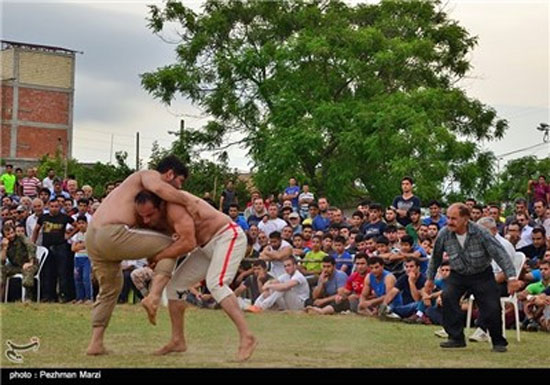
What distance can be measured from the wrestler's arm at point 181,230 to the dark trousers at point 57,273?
348 inches

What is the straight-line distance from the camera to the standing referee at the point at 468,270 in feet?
36.2

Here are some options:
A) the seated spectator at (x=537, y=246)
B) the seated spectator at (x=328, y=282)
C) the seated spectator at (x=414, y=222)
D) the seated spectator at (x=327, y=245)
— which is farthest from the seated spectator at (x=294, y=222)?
the seated spectator at (x=537, y=246)

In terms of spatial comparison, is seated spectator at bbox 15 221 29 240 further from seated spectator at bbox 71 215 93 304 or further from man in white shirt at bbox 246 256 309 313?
man in white shirt at bbox 246 256 309 313

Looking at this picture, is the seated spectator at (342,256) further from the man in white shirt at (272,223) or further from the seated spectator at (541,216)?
the seated spectator at (541,216)

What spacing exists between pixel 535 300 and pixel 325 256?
11.9ft

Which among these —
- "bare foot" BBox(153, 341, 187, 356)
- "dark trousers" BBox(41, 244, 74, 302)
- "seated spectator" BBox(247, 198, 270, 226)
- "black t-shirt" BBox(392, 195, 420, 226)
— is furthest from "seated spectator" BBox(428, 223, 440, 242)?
"bare foot" BBox(153, 341, 187, 356)

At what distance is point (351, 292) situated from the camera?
15586mm

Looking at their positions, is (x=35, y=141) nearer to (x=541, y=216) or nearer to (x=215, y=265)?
(x=541, y=216)

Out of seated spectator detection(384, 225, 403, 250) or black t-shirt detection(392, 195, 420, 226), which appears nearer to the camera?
seated spectator detection(384, 225, 403, 250)

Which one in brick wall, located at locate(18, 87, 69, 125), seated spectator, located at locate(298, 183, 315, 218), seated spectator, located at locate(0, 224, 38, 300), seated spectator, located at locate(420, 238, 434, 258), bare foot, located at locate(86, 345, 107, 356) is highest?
brick wall, located at locate(18, 87, 69, 125)

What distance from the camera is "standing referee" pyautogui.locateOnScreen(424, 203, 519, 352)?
11023mm

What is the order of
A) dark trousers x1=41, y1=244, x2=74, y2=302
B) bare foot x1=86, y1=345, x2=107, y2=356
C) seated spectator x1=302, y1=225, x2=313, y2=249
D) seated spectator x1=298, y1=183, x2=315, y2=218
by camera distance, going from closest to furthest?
bare foot x1=86, y1=345, x2=107, y2=356, seated spectator x1=302, y1=225, x2=313, y2=249, dark trousers x1=41, y1=244, x2=74, y2=302, seated spectator x1=298, y1=183, x2=315, y2=218

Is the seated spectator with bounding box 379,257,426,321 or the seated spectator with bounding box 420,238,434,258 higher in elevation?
the seated spectator with bounding box 420,238,434,258

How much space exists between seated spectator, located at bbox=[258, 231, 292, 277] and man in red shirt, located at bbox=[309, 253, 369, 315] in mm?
966
